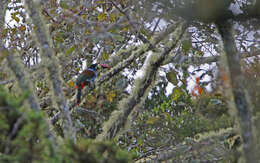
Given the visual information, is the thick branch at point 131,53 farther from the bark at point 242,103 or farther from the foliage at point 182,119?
the foliage at point 182,119

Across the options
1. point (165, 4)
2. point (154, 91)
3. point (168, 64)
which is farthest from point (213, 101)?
point (154, 91)

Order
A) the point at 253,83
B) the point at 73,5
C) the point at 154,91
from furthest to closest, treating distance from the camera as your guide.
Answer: the point at 154,91
the point at 73,5
the point at 253,83

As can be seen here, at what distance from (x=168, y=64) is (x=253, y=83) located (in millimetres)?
932

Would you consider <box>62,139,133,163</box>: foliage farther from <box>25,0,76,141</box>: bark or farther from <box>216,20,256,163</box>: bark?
<box>216,20,256,163</box>: bark

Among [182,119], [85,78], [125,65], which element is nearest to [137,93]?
[125,65]

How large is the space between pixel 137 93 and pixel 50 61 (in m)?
0.94

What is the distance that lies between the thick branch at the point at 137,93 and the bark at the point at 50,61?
0.80m

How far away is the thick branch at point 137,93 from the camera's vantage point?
2.56 meters

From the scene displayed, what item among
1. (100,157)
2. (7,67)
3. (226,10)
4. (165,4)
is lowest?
(100,157)

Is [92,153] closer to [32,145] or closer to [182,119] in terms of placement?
[32,145]

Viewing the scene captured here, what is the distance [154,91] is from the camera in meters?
7.65

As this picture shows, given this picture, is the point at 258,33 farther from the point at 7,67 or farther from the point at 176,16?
the point at 7,67

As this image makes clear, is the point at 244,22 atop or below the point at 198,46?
below

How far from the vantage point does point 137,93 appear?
8.66 feet
